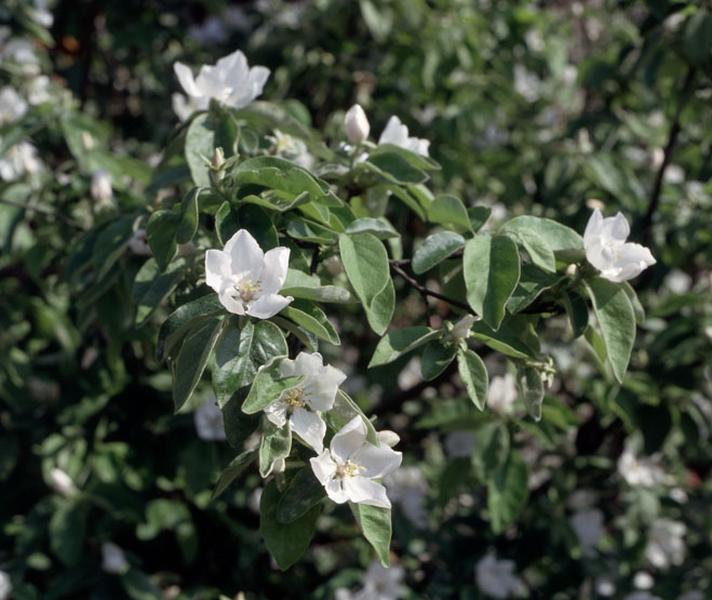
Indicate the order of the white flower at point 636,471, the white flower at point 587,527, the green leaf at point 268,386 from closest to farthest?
the green leaf at point 268,386
the white flower at point 587,527
the white flower at point 636,471

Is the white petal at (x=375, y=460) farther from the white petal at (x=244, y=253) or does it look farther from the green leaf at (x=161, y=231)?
the green leaf at (x=161, y=231)

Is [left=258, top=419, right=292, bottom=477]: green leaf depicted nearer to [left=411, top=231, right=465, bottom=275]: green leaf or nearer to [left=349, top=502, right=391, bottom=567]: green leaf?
[left=349, top=502, right=391, bottom=567]: green leaf

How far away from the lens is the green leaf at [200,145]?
1.41 meters

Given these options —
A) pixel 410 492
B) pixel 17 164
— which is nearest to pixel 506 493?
pixel 410 492

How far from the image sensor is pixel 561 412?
1985 millimetres

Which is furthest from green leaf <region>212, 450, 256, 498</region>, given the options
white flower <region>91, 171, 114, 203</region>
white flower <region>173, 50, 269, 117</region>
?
white flower <region>91, 171, 114, 203</region>

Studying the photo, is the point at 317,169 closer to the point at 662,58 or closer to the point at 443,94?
the point at 662,58

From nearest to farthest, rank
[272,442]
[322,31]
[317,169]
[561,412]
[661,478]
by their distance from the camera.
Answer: [272,442] < [317,169] < [561,412] < [661,478] < [322,31]

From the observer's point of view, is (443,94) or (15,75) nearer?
(15,75)

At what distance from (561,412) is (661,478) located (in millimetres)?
761

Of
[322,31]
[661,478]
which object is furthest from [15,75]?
[661,478]

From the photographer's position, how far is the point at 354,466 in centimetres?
112

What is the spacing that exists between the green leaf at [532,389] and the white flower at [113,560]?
118cm

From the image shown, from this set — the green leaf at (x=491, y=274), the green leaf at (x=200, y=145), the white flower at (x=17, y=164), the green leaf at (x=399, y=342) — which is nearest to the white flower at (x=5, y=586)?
the white flower at (x=17, y=164)
